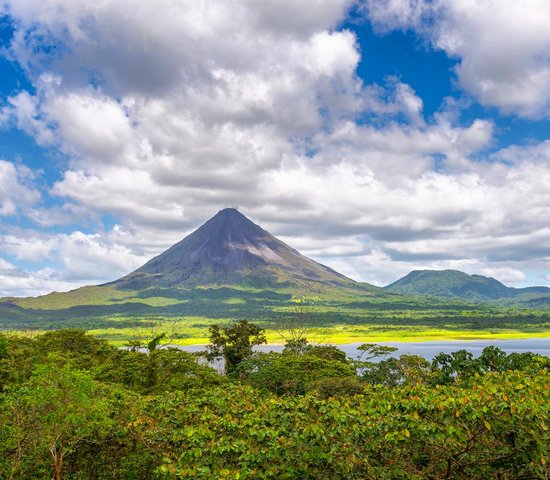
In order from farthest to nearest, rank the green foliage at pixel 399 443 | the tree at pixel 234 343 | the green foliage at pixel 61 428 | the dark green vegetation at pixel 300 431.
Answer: the tree at pixel 234 343 → the green foliage at pixel 61 428 → the dark green vegetation at pixel 300 431 → the green foliage at pixel 399 443

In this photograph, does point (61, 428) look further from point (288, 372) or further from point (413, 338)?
point (413, 338)

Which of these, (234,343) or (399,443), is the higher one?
(399,443)

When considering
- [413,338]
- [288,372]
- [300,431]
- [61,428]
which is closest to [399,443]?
[300,431]

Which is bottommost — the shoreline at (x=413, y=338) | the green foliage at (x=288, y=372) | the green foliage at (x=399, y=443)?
the shoreline at (x=413, y=338)

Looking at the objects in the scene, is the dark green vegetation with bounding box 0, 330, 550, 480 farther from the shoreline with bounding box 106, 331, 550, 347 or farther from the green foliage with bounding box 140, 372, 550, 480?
the shoreline with bounding box 106, 331, 550, 347

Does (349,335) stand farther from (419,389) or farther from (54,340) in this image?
(419,389)

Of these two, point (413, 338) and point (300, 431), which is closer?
point (300, 431)

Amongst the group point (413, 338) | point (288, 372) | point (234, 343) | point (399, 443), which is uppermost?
point (399, 443)

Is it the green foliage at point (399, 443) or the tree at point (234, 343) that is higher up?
the green foliage at point (399, 443)

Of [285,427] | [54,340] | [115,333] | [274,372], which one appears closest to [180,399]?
[285,427]

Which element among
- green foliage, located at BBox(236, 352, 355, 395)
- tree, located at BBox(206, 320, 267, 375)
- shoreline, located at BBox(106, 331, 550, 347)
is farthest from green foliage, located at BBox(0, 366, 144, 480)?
shoreline, located at BBox(106, 331, 550, 347)

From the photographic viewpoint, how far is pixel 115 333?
571ft

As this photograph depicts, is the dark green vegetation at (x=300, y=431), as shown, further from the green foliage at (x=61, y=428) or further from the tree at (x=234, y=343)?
the tree at (x=234, y=343)

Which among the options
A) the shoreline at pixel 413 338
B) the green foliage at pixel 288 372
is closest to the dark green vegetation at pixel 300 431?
the green foliage at pixel 288 372
